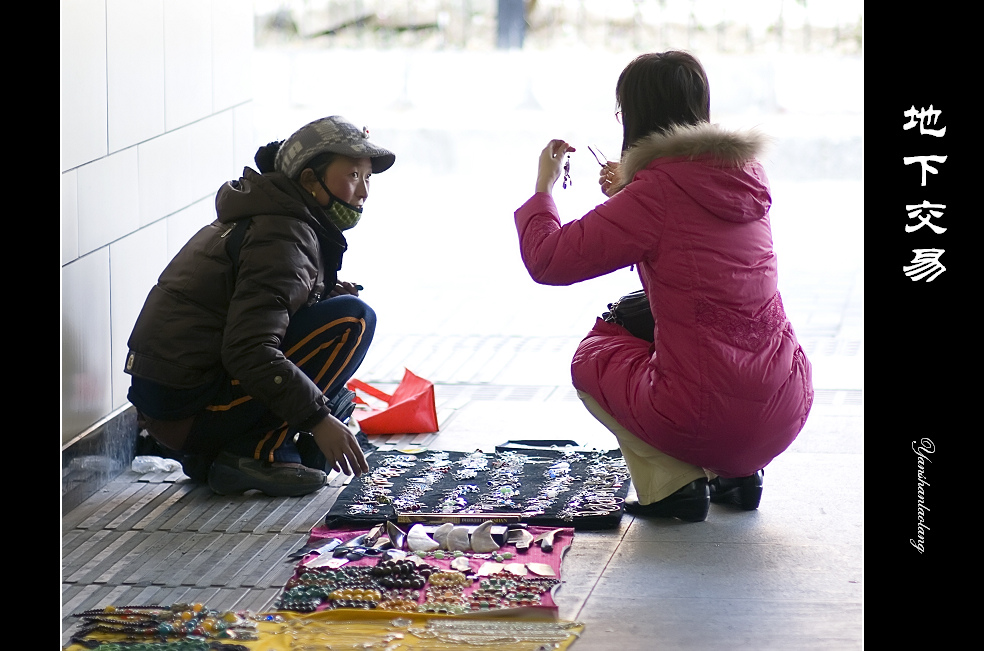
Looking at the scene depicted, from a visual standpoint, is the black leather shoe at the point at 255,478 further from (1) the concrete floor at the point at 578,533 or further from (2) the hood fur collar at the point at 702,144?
(2) the hood fur collar at the point at 702,144

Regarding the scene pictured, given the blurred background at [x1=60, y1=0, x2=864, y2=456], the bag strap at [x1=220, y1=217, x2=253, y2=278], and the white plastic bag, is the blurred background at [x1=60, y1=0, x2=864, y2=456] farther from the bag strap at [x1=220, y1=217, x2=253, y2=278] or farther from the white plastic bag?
the bag strap at [x1=220, y1=217, x2=253, y2=278]

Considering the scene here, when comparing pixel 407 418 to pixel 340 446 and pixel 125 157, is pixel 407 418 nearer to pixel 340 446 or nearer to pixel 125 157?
pixel 340 446

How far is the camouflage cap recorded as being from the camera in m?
3.13

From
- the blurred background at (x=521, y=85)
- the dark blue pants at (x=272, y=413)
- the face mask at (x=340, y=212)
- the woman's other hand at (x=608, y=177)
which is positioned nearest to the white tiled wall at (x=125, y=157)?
the dark blue pants at (x=272, y=413)

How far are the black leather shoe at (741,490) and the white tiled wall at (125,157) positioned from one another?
164cm

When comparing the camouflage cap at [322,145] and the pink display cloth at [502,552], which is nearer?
the pink display cloth at [502,552]

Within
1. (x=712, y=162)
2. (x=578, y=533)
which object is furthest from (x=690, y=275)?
(x=578, y=533)

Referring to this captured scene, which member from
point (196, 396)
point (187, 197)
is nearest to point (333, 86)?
point (187, 197)

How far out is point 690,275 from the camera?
2.81 m

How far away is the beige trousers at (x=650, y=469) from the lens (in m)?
2.93

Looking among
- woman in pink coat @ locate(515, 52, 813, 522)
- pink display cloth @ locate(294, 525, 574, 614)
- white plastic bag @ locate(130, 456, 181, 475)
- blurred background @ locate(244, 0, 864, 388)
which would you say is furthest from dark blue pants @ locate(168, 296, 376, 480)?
blurred background @ locate(244, 0, 864, 388)

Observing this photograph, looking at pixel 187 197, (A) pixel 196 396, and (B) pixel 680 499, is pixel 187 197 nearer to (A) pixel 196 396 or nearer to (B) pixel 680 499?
(A) pixel 196 396
